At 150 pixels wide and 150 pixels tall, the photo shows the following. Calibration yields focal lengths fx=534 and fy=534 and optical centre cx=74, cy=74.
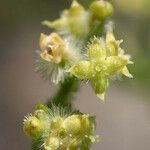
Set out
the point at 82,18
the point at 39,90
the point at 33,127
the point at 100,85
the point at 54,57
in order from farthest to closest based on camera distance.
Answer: the point at 39,90
the point at 82,18
the point at 54,57
the point at 100,85
the point at 33,127

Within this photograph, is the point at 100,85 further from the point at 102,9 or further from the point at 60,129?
the point at 102,9

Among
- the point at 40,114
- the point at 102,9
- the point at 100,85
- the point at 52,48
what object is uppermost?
the point at 102,9

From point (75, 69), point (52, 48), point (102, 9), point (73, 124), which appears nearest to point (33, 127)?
point (73, 124)

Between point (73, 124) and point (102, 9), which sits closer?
point (73, 124)

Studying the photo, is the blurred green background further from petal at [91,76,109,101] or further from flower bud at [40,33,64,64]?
petal at [91,76,109,101]

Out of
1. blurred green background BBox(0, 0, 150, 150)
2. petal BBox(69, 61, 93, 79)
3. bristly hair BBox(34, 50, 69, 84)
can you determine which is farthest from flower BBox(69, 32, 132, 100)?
blurred green background BBox(0, 0, 150, 150)

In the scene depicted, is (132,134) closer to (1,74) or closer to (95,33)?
(1,74)

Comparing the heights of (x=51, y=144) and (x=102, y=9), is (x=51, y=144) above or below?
below
